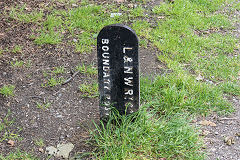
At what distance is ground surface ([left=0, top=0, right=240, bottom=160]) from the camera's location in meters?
3.24

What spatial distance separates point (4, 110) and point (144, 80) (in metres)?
1.83

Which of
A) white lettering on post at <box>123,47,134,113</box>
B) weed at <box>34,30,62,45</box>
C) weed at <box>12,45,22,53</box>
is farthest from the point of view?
weed at <box>34,30,62,45</box>

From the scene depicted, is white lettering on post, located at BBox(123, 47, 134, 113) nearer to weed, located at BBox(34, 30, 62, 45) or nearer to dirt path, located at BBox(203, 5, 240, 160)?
dirt path, located at BBox(203, 5, 240, 160)

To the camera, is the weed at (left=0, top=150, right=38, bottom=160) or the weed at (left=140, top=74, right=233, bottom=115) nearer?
the weed at (left=0, top=150, right=38, bottom=160)

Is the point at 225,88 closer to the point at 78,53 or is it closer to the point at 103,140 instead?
the point at 103,140

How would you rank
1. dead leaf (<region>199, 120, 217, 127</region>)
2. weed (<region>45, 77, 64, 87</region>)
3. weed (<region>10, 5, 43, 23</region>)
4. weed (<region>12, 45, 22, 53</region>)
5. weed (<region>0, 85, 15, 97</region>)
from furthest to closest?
weed (<region>10, 5, 43, 23</region>), weed (<region>12, 45, 22, 53</region>), weed (<region>45, 77, 64, 87</region>), weed (<region>0, 85, 15, 97</region>), dead leaf (<region>199, 120, 217, 127</region>)

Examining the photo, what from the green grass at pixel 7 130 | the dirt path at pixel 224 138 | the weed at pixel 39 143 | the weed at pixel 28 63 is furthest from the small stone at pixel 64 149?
the weed at pixel 28 63

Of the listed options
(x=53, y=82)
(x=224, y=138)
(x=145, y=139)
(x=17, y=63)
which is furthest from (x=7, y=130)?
(x=224, y=138)

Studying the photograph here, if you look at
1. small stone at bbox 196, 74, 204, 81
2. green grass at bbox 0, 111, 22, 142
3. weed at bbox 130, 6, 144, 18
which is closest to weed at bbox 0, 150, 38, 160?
green grass at bbox 0, 111, 22, 142

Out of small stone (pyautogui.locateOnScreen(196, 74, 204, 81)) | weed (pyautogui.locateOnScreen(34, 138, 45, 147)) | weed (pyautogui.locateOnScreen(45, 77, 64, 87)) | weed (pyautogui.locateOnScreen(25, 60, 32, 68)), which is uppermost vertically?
weed (pyautogui.locateOnScreen(25, 60, 32, 68))

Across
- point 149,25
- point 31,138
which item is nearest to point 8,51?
point 31,138

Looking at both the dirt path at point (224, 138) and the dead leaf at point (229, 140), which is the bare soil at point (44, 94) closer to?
the dirt path at point (224, 138)

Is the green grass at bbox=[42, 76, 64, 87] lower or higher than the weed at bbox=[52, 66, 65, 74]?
lower

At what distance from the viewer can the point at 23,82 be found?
159 inches
